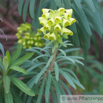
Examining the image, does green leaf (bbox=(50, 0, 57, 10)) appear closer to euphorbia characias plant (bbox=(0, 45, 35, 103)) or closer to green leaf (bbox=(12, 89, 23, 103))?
euphorbia characias plant (bbox=(0, 45, 35, 103))

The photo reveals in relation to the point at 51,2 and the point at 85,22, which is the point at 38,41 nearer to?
the point at 51,2

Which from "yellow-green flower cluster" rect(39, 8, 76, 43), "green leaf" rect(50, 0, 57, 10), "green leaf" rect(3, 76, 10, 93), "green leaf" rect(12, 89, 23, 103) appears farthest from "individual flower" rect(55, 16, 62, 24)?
"green leaf" rect(12, 89, 23, 103)

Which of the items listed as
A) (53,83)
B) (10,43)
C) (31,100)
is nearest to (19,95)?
(31,100)

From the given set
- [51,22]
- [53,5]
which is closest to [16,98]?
[51,22]

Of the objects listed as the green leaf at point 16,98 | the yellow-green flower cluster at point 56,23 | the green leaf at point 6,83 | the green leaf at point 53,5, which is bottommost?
the green leaf at point 16,98

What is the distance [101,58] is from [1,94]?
2468mm

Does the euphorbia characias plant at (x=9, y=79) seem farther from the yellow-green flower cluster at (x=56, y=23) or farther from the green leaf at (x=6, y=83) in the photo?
the yellow-green flower cluster at (x=56, y=23)

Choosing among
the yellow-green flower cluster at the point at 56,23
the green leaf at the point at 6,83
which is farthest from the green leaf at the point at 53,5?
the green leaf at the point at 6,83

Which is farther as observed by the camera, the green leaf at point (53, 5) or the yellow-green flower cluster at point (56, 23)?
the green leaf at point (53, 5)

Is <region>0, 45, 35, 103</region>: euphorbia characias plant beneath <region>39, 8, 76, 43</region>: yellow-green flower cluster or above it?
beneath

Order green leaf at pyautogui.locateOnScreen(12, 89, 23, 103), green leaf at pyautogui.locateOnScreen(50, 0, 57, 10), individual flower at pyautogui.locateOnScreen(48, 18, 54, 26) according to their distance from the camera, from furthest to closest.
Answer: green leaf at pyautogui.locateOnScreen(50, 0, 57, 10), green leaf at pyautogui.locateOnScreen(12, 89, 23, 103), individual flower at pyautogui.locateOnScreen(48, 18, 54, 26)

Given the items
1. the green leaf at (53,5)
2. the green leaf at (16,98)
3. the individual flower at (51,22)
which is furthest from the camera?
the green leaf at (53,5)

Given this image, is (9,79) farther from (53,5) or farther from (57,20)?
(53,5)

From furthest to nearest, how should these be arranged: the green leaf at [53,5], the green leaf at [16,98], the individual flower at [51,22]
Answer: the green leaf at [53,5], the green leaf at [16,98], the individual flower at [51,22]
